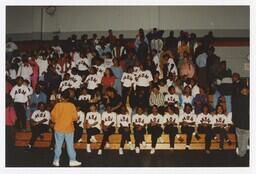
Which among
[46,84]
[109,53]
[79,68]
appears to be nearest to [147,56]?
[109,53]

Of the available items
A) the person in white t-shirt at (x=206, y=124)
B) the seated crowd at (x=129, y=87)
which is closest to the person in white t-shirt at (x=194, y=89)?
the seated crowd at (x=129, y=87)

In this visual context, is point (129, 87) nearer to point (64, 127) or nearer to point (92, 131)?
point (92, 131)

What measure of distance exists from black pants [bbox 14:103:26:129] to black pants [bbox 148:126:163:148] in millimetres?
2504

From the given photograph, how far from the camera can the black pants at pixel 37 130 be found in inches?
381

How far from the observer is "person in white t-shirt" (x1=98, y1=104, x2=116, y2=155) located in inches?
382

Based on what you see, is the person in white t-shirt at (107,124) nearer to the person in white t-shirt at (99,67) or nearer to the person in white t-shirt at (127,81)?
the person in white t-shirt at (127,81)

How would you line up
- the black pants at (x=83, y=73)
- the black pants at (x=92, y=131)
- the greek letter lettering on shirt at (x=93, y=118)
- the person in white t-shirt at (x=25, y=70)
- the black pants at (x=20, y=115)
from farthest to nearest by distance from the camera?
the black pants at (x=83, y=73)
the person in white t-shirt at (x=25, y=70)
the black pants at (x=20, y=115)
the greek letter lettering on shirt at (x=93, y=118)
the black pants at (x=92, y=131)

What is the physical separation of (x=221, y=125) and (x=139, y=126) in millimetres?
1564

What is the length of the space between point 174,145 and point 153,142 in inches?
16.3

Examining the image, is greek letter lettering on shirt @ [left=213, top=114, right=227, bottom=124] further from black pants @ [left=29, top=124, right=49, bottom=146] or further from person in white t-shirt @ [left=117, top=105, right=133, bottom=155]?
black pants @ [left=29, top=124, right=49, bottom=146]

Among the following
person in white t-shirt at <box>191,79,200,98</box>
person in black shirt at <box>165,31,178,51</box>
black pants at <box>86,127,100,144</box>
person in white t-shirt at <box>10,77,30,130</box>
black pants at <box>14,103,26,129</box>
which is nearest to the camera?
black pants at <box>86,127,100,144</box>

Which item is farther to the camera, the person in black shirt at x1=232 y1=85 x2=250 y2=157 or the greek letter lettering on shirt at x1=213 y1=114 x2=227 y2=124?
the greek letter lettering on shirt at x1=213 y1=114 x2=227 y2=124

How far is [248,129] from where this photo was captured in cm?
895

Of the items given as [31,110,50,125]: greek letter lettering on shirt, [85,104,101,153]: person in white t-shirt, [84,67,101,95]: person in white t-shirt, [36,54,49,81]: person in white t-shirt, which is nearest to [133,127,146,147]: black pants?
[85,104,101,153]: person in white t-shirt
